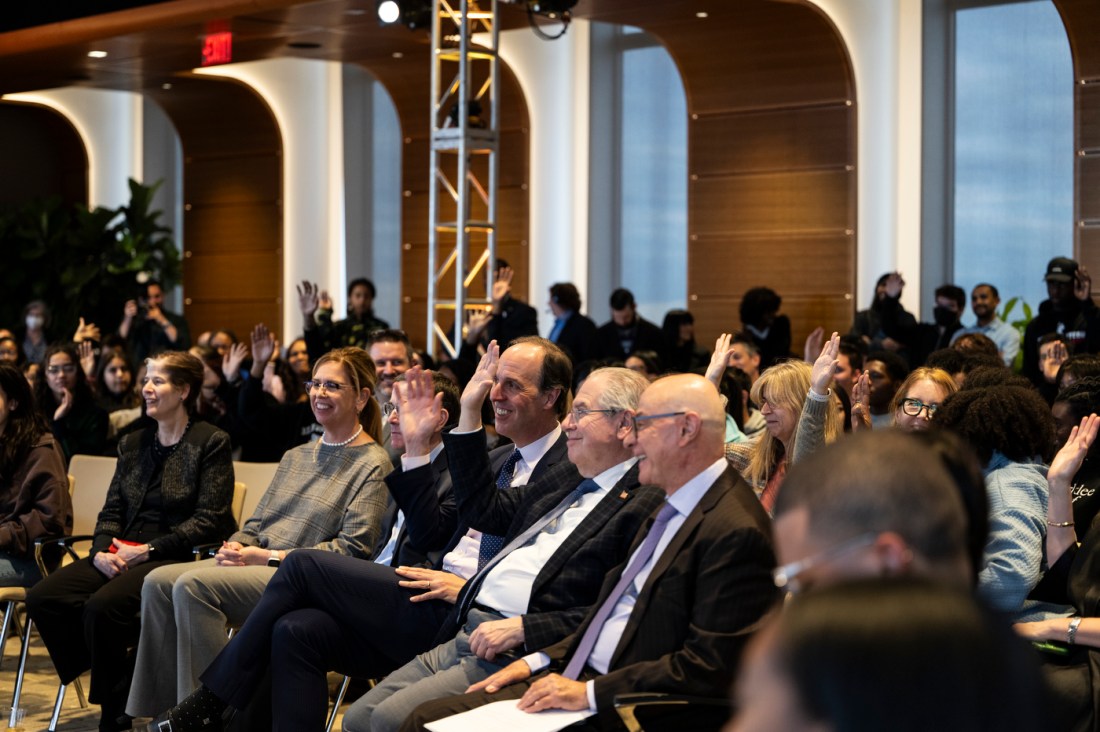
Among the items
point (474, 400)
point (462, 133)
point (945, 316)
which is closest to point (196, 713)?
point (474, 400)

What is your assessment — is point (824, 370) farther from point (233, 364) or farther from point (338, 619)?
point (233, 364)

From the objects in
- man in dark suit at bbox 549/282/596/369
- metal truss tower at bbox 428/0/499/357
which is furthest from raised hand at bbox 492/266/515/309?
man in dark suit at bbox 549/282/596/369

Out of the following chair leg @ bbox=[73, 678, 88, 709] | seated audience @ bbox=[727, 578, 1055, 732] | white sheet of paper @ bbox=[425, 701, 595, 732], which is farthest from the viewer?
chair leg @ bbox=[73, 678, 88, 709]

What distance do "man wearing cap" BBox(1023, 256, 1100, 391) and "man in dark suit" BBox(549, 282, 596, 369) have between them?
273 cm

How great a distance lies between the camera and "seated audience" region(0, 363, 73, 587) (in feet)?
17.3

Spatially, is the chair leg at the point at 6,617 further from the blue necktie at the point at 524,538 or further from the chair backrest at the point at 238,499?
the blue necktie at the point at 524,538

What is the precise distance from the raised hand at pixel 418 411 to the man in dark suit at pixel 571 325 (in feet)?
16.4

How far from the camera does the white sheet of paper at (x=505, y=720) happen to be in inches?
113

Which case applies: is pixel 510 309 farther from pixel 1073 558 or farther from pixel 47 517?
pixel 1073 558

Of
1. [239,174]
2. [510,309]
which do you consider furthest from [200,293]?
[510,309]

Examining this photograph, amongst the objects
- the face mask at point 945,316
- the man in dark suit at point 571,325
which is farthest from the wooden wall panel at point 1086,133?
the man in dark suit at point 571,325

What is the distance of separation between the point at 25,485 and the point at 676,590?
3.45m

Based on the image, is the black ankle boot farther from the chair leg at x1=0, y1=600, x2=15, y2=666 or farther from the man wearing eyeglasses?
the man wearing eyeglasses

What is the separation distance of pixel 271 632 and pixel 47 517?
6.22 ft
